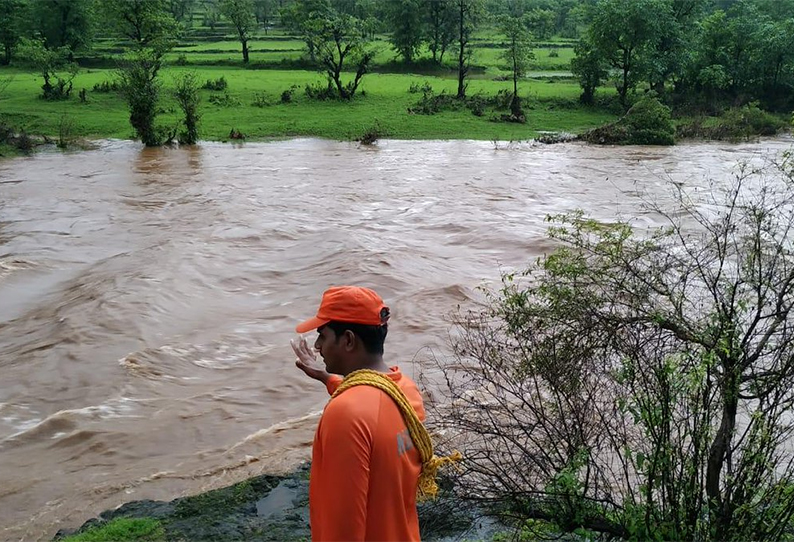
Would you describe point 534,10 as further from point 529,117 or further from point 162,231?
point 162,231

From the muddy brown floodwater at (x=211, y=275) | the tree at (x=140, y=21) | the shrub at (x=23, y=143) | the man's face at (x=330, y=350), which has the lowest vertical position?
the muddy brown floodwater at (x=211, y=275)

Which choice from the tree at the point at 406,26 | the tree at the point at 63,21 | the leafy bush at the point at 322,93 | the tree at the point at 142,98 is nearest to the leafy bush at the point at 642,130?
the leafy bush at the point at 322,93

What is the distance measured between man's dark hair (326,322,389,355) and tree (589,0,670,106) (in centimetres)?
3208

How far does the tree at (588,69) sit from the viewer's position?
32.8 metres

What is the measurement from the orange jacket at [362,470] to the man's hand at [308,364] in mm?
516

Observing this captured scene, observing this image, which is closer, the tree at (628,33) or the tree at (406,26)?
the tree at (628,33)

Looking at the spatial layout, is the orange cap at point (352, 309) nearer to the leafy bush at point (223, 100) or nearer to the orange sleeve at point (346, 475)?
the orange sleeve at point (346, 475)

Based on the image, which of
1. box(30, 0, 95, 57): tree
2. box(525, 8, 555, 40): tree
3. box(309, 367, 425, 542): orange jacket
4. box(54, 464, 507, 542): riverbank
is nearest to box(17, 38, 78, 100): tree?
box(30, 0, 95, 57): tree

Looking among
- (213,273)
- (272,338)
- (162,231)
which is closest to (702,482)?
(272,338)

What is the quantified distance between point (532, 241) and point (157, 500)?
9625 mm

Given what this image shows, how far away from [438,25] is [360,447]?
44.4 meters

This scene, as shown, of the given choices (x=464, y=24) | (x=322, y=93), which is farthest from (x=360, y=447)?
(x=464, y=24)

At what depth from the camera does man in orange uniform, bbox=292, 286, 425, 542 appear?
2270 mm

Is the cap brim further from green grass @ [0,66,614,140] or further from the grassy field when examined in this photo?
green grass @ [0,66,614,140]
